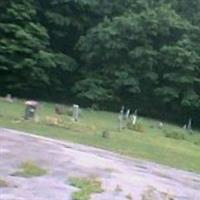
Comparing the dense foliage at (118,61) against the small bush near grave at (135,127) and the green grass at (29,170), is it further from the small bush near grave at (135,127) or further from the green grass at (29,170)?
the green grass at (29,170)

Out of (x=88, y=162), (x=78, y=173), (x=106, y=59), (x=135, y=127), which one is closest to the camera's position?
(x=78, y=173)

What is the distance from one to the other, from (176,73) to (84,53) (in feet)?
18.5

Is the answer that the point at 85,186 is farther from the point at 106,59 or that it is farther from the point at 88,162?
the point at 106,59

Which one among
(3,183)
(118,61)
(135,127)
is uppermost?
(118,61)

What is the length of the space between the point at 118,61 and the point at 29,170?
28.2 meters

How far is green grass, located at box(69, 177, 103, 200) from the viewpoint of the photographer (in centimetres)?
934

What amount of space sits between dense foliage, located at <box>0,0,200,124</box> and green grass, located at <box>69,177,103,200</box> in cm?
2625

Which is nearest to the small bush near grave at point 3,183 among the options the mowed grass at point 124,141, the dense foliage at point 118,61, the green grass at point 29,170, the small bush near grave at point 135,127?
the green grass at point 29,170

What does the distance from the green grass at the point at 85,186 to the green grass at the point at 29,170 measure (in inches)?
22.6

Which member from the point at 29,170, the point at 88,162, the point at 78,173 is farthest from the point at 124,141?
the point at 29,170

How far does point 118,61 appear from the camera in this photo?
1538 inches

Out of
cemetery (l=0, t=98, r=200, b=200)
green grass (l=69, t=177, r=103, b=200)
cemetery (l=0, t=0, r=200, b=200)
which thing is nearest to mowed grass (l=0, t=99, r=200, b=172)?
cemetery (l=0, t=98, r=200, b=200)

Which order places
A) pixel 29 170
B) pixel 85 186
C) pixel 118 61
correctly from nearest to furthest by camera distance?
1. pixel 85 186
2. pixel 29 170
3. pixel 118 61

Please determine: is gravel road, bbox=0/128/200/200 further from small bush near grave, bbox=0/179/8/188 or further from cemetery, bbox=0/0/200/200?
cemetery, bbox=0/0/200/200
